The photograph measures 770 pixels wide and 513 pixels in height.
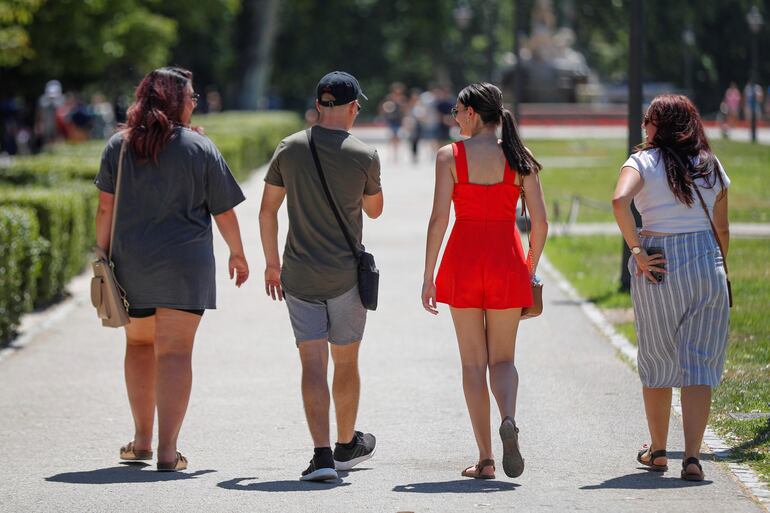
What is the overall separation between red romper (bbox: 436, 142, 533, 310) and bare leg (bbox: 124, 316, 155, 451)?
1467mm

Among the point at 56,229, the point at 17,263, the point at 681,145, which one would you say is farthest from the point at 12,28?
the point at 681,145

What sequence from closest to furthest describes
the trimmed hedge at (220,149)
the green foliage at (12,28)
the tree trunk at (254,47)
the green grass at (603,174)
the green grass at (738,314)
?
the green grass at (738,314) < the green foliage at (12,28) < the trimmed hedge at (220,149) < the green grass at (603,174) < the tree trunk at (254,47)

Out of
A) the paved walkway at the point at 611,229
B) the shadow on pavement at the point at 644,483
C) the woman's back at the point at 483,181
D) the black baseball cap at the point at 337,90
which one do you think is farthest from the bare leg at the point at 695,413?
the paved walkway at the point at 611,229

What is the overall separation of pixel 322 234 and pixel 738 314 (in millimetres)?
5961

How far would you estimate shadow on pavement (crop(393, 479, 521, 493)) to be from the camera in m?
6.24

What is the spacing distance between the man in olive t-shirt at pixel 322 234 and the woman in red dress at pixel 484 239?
0.34m

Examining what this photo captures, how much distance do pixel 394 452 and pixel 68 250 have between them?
23.9ft

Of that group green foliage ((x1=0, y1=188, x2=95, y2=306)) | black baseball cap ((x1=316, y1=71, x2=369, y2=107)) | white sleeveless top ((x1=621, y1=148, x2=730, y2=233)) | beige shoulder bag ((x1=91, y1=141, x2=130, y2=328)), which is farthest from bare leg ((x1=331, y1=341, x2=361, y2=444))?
green foliage ((x1=0, y1=188, x2=95, y2=306))

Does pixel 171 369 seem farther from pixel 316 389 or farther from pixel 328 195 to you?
pixel 328 195

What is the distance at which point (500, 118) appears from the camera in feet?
21.4

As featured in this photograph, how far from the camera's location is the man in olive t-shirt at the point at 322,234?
21.3ft

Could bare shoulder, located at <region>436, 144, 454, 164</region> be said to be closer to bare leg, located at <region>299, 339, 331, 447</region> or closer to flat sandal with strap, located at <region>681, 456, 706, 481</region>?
bare leg, located at <region>299, 339, 331, 447</region>

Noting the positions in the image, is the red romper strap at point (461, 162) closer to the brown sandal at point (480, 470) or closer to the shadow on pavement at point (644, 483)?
the brown sandal at point (480, 470)

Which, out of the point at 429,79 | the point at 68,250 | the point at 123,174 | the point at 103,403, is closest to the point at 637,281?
the point at 123,174
